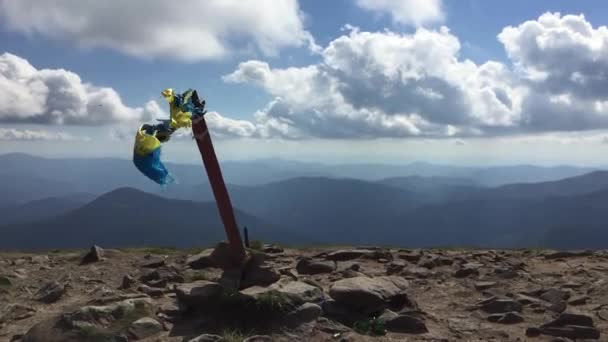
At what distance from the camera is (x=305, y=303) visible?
12.5 metres

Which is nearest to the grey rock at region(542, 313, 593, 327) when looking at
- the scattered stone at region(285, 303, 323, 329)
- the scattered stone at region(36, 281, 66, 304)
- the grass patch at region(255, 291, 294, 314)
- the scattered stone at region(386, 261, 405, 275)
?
the scattered stone at region(285, 303, 323, 329)

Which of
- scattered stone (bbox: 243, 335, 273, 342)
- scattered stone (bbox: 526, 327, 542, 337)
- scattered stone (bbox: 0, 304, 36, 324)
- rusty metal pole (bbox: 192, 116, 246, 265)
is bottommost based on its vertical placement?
scattered stone (bbox: 0, 304, 36, 324)

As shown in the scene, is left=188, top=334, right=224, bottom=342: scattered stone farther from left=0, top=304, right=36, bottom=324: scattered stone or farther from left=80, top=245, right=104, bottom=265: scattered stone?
left=80, top=245, right=104, bottom=265: scattered stone

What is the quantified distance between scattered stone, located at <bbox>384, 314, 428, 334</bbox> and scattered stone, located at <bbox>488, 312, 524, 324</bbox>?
2216 millimetres

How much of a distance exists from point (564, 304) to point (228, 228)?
10.1 metres

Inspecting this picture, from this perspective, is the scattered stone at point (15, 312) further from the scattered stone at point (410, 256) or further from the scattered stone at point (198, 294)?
the scattered stone at point (410, 256)

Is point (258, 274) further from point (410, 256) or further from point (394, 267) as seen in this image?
point (410, 256)

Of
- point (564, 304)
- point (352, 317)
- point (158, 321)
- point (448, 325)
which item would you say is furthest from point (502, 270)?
point (158, 321)

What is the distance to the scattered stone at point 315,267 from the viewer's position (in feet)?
59.3

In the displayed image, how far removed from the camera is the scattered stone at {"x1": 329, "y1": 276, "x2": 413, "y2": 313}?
13016 millimetres

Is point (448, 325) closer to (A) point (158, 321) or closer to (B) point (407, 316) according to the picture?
(B) point (407, 316)

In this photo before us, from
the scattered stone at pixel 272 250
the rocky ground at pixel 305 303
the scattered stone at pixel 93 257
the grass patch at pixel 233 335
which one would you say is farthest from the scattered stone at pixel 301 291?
the scattered stone at pixel 93 257

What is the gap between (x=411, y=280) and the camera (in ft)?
56.5

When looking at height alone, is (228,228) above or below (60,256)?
above
